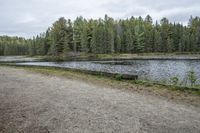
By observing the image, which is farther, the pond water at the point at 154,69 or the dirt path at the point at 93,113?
the pond water at the point at 154,69

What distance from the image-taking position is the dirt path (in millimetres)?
6758

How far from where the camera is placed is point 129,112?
27.0 ft

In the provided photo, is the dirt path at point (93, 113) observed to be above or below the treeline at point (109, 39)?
below

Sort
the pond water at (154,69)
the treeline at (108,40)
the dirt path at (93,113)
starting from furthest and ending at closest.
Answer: the treeline at (108,40) → the pond water at (154,69) → the dirt path at (93,113)

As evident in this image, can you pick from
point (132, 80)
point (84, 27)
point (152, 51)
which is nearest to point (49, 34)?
point (84, 27)

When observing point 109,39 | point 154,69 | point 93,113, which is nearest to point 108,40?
point 109,39

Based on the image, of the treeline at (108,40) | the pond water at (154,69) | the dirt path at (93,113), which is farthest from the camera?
the treeline at (108,40)

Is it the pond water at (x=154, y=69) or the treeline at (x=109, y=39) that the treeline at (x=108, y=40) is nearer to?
the treeline at (x=109, y=39)

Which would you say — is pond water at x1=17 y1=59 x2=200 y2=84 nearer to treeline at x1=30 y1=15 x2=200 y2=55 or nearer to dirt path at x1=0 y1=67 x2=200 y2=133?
dirt path at x1=0 y1=67 x2=200 y2=133

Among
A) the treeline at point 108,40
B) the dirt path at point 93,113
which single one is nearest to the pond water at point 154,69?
the dirt path at point 93,113

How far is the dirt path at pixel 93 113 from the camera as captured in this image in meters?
Answer: 6.76

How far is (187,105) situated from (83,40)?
7147 cm

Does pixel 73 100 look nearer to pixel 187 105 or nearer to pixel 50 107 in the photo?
pixel 50 107

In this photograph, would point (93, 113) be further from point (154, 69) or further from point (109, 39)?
point (109, 39)
